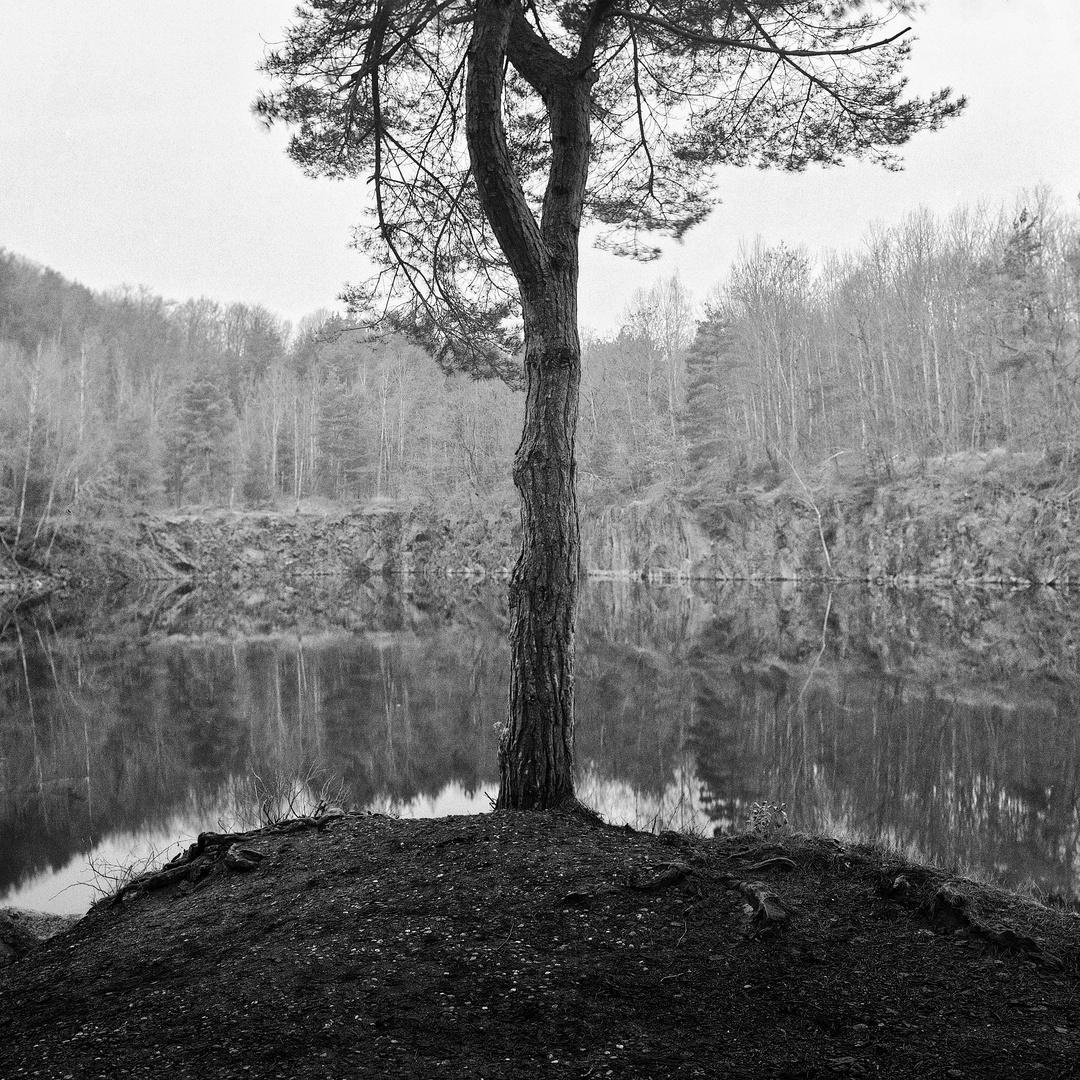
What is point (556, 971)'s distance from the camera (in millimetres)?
2602

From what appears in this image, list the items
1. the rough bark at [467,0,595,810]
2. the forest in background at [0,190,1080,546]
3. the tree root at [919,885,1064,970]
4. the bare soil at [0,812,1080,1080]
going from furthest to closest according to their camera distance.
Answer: the forest in background at [0,190,1080,546] → the rough bark at [467,0,595,810] → the tree root at [919,885,1064,970] → the bare soil at [0,812,1080,1080]

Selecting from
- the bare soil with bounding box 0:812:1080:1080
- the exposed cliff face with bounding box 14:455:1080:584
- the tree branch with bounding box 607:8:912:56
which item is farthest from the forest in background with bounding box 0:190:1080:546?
the bare soil with bounding box 0:812:1080:1080

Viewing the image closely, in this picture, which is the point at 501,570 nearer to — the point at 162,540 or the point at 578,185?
the point at 162,540

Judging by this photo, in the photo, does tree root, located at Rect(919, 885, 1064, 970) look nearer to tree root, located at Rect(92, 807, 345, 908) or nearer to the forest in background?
tree root, located at Rect(92, 807, 345, 908)

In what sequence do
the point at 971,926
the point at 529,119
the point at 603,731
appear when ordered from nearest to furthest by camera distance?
the point at 971,926, the point at 529,119, the point at 603,731

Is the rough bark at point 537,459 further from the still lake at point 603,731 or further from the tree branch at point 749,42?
the still lake at point 603,731

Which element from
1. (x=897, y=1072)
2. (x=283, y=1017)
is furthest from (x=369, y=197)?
(x=897, y=1072)

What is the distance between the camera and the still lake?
7227mm

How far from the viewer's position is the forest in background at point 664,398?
33969mm

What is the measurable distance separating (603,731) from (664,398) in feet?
121

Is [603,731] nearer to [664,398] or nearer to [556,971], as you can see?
[556,971]

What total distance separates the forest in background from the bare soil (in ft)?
93.8

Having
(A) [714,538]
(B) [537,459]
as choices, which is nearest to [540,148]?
(B) [537,459]

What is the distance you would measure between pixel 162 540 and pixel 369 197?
44.6 m
